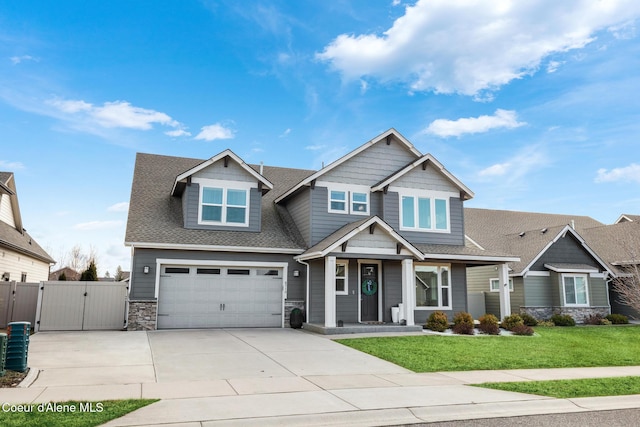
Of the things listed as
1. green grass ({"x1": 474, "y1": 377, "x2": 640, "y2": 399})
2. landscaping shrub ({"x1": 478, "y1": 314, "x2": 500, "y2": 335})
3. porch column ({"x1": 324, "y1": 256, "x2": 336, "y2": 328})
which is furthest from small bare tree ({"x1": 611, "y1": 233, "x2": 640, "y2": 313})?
porch column ({"x1": 324, "y1": 256, "x2": 336, "y2": 328})

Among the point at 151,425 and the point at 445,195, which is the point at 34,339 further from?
the point at 445,195

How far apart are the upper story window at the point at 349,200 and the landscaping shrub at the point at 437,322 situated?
196 inches

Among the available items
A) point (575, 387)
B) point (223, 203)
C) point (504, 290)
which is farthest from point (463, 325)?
point (223, 203)

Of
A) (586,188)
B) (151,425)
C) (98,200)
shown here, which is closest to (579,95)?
(586,188)

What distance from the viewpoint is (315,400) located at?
7492mm

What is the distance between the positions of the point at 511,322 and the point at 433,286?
3.36 metres

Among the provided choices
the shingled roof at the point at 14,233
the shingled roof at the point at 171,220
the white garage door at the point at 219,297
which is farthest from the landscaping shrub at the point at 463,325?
the shingled roof at the point at 14,233

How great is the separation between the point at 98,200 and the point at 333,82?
1417cm

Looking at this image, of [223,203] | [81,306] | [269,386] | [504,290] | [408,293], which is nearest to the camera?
[269,386]

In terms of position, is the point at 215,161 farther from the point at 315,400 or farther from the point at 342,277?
the point at 315,400

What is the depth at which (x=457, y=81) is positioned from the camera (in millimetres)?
19359

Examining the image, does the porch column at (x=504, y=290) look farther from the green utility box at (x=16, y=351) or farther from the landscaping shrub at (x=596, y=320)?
the green utility box at (x=16, y=351)

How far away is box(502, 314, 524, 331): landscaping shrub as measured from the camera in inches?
745

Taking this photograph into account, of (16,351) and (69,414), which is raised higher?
(16,351)
